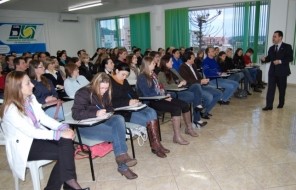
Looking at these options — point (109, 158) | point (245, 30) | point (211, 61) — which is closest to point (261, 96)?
point (211, 61)

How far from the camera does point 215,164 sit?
2.79m

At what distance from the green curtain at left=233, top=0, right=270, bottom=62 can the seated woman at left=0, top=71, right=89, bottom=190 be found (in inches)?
266

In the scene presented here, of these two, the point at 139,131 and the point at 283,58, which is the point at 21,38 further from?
the point at 283,58

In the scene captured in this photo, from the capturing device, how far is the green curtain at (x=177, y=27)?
8414mm

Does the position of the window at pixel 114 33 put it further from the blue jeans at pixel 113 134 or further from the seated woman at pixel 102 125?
the blue jeans at pixel 113 134

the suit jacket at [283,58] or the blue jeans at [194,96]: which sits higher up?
the suit jacket at [283,58]

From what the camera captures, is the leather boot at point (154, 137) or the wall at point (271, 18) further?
the wall at point (271, 18)

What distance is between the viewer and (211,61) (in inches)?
204

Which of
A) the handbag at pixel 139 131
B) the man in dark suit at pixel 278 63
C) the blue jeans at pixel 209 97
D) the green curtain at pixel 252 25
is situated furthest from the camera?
the green curtain at pixel 252 25

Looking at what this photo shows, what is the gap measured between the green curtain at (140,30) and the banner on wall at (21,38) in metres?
3.60

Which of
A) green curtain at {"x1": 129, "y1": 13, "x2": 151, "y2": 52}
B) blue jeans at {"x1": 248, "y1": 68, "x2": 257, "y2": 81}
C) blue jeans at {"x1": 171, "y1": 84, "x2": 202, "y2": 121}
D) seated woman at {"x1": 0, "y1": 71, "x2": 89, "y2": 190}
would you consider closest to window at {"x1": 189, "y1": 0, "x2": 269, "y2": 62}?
blue jeans at {"x1": 248, "y1": 68, "x2": 257, "y2": 81}

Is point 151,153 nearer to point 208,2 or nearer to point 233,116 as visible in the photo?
point 233,116

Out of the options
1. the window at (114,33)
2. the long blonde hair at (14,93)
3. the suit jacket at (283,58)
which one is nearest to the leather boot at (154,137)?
the long blonde hair at (14,93)

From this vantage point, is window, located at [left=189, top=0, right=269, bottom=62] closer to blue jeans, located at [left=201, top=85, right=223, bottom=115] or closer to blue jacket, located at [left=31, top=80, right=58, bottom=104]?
blue jeans, located at [left=201, top=85, right=223, bottom=115]
